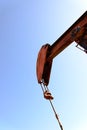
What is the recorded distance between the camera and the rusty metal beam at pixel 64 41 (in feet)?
26.2

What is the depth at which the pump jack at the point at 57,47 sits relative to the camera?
7926 millimetres

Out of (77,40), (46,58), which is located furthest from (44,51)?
(77,40)

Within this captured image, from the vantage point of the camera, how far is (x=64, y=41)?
8.68 m

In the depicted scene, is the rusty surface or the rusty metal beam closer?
the rusty metal beam

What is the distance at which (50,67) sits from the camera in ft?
30.0

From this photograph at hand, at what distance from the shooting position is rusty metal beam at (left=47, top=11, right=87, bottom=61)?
7.98 metres

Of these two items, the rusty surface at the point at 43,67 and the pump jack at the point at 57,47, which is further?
the rusty surface at the point at 43,67

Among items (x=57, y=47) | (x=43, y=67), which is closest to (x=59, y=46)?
(x=57, y=47)

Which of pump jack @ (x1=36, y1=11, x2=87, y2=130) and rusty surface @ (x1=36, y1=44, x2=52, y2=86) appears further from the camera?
rusty surface @ (x1=36, y1=44, x2=52, y2=86)

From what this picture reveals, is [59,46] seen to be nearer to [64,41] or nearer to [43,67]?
[64,41]

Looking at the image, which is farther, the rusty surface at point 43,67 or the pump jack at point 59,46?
the rusty surface at point 43,67

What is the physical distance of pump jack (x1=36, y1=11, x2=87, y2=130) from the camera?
793 cm

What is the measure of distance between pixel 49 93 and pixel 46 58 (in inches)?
59.6

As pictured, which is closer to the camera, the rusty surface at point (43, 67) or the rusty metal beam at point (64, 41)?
the rusty metal beam at point (64, 41)
